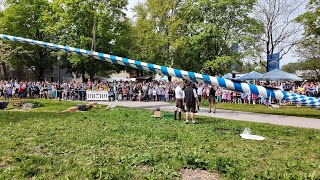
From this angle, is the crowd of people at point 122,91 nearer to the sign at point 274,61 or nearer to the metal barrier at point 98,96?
the metal barrier at point 98,96

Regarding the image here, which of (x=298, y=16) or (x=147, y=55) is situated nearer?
(x=298, y=16)

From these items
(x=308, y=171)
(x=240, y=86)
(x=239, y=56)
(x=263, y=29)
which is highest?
(x=263, y=29)

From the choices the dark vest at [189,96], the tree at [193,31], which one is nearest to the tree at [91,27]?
the tree at [193,31]

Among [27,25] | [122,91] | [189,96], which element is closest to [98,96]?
[122,91]

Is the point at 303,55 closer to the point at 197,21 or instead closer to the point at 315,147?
the point at 197,21

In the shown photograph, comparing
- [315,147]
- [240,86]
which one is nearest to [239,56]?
[240,86]

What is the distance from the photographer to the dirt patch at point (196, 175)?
17.6ft

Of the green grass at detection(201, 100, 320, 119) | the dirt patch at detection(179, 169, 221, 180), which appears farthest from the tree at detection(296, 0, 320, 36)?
the dirt patch at detection(179, 169, 221, 180)

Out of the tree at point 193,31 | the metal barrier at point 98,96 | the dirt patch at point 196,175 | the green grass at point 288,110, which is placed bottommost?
the dirt patch at point 196,175

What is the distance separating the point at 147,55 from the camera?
39812 millimetres

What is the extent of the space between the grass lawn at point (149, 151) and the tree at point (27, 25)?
1400 inches

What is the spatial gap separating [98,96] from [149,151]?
1768 centimetres

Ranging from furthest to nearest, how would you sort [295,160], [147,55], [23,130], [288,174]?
[147,55] → [23,130] → [295,160] → [288,174]

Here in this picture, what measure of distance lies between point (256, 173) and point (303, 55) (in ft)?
137
